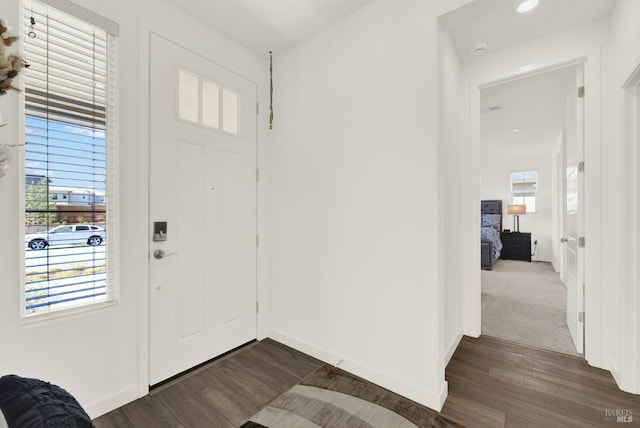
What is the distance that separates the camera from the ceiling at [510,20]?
178 centimetres

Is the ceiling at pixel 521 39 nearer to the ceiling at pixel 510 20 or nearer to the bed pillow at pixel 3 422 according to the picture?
the ceiling at pixel 510 20

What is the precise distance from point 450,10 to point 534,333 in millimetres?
3026

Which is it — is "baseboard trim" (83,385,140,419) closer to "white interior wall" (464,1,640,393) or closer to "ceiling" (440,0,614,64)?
"ceiling" (440,0,614,64)

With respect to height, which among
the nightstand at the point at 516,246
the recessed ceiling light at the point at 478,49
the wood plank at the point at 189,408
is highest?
the recessed ceiling light at the point at 478,49

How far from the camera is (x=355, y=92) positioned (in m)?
2.17

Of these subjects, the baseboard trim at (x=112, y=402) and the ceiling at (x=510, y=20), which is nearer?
the baseboard trim at (x=112, y=402)

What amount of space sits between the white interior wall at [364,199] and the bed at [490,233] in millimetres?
4433

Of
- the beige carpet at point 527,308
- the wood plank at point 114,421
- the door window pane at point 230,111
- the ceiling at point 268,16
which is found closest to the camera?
the wood plank at point 114,421

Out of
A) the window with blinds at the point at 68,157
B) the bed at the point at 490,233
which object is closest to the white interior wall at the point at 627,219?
the window with blinds at the point at 68,157

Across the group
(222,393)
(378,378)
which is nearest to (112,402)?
(222,393)

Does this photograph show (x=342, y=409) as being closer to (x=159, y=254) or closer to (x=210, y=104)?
(x=159, y=254)

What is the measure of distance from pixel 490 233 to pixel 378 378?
5.16 metres

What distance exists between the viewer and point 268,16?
86.6 inches

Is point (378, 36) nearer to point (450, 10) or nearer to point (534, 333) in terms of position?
point (450, 10)
